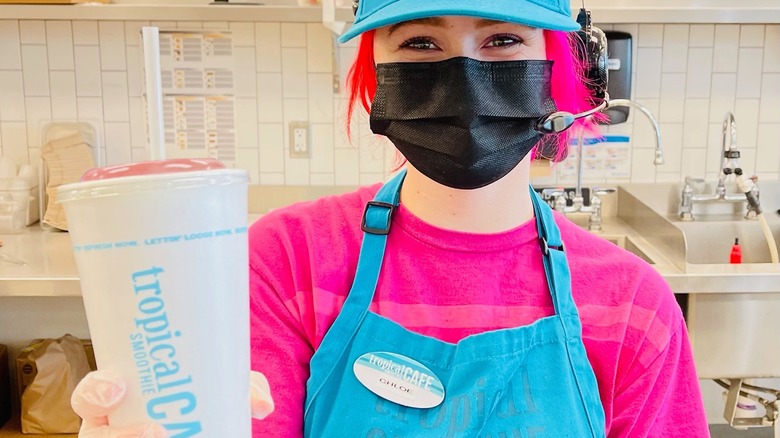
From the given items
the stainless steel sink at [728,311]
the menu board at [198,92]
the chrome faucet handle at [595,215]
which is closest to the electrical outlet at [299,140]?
the menu board at [198,92]

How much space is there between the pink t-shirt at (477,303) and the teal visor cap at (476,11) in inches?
11.4

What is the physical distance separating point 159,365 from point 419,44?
612 mm

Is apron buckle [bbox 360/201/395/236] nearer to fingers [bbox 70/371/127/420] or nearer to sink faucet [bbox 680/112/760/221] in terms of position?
fingers [bbox 70/371/127/420]

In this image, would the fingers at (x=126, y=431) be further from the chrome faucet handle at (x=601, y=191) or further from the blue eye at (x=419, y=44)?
the chrome faucet handle at (x=601, y=191)

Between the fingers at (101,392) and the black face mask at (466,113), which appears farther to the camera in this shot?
the black face mask at (466,113)

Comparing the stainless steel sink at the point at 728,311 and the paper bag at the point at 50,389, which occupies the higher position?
the stainless steel sink at the point at 728,311

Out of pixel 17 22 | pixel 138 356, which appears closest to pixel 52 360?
pixel 17 22

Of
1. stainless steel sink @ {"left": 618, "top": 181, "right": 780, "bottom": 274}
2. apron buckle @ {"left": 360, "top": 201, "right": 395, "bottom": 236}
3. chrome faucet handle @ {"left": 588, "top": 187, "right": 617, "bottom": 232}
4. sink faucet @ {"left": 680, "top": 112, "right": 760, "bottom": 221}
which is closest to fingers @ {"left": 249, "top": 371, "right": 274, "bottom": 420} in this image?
apron buckle @ {"left": 360, "top": 201, "right": 395, "bottom": 236}

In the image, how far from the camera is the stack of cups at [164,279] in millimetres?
568

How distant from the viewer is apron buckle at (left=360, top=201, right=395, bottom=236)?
107 centimetres

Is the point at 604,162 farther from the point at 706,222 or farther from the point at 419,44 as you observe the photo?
the point at 419,44

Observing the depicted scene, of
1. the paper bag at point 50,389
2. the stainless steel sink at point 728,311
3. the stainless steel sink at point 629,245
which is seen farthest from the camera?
the paper bag at point 50,389

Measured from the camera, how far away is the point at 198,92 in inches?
109

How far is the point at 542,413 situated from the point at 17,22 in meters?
2.51
